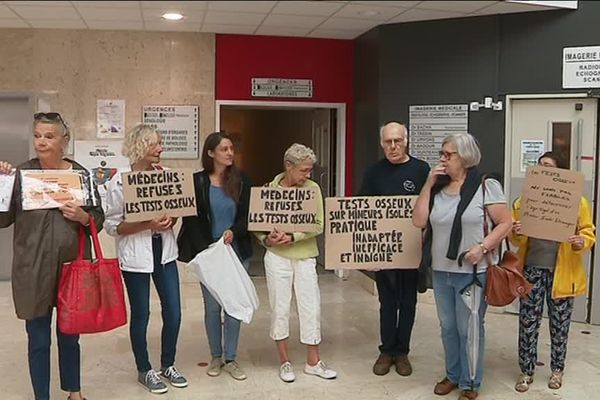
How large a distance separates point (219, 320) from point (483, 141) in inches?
111

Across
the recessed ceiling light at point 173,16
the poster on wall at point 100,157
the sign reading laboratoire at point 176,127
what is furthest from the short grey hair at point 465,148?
the poster on wall at point 100,157

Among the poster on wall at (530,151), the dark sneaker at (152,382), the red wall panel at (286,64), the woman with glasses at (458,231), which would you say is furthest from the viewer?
the red wall panel at (286,64)

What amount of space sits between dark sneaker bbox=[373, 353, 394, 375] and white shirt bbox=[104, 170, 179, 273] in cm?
134

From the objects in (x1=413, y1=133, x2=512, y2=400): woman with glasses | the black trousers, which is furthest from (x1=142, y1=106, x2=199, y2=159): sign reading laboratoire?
(x1=413, y1=133, x2=512, y2=400): woman with glasses

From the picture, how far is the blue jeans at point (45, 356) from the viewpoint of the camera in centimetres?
282

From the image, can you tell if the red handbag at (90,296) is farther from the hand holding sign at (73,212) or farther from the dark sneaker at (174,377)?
the dark sneaker at (174,377)

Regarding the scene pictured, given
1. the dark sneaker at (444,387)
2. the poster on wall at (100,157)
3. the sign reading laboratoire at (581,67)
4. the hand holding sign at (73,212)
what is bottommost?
the dark sneaker at (444,387)

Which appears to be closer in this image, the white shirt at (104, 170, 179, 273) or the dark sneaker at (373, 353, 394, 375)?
the white shirt at (104, 170, 179, 273)

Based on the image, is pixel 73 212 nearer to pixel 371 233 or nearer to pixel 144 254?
pixel 144 254

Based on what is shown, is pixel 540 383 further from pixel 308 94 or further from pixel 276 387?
pixel 308 94

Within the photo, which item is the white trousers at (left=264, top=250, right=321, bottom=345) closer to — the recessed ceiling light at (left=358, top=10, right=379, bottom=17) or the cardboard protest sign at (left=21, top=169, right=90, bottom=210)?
the cardboard protest sign at (left=21, top=169, right=90, bottom=210)

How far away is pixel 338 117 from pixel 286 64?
0.77 metres

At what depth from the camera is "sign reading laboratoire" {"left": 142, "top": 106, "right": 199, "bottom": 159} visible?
5895mm

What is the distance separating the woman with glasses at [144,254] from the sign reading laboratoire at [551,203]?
74.0 inches
